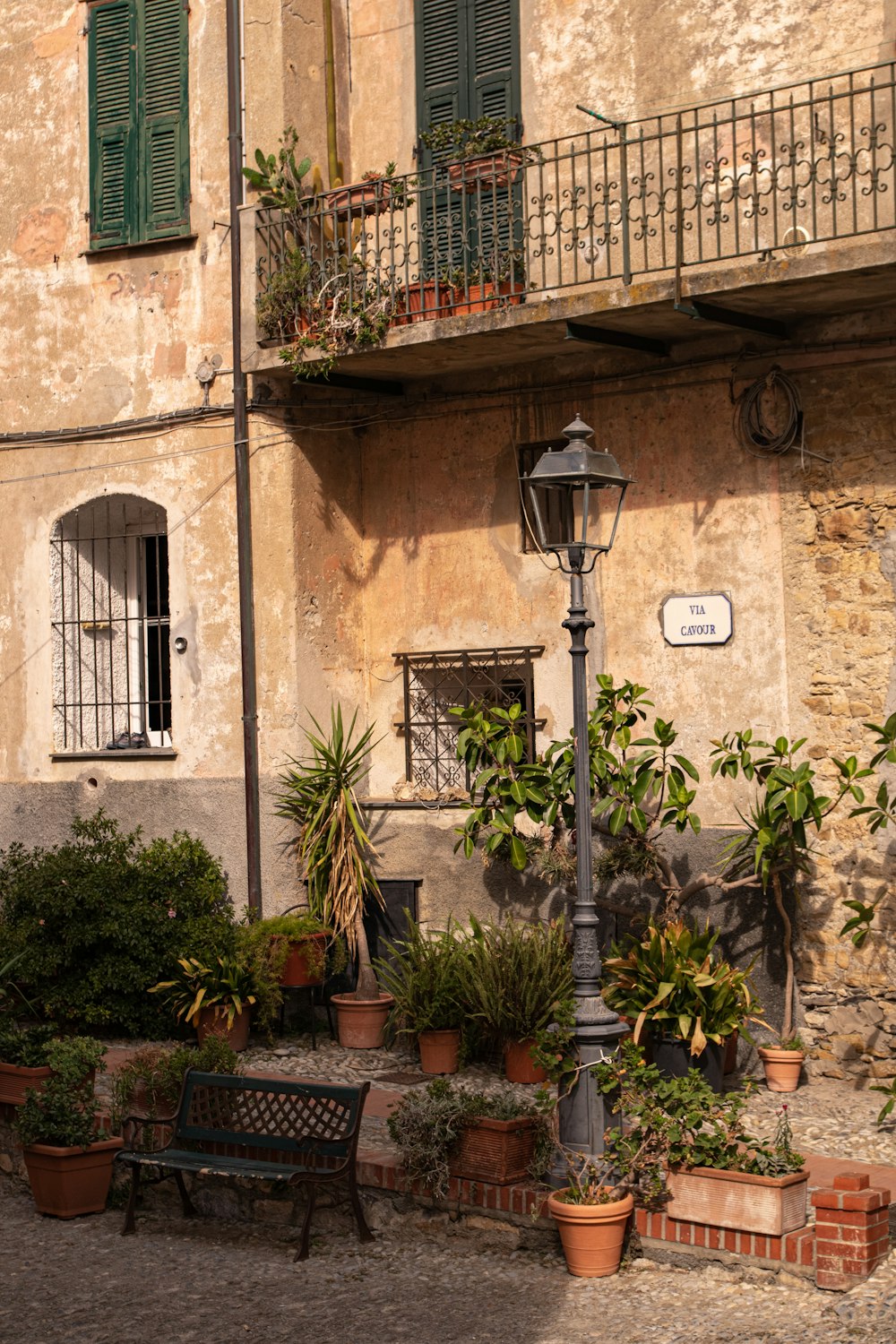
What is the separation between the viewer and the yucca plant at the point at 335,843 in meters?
11.5

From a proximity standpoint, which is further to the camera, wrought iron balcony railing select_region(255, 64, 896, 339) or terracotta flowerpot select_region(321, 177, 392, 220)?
terracotta flowerpot select_region(321, 177, 392, 220)

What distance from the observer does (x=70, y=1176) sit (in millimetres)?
8336

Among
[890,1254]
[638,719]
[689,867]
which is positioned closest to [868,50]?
[638,719]

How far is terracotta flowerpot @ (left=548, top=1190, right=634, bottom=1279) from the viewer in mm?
7102

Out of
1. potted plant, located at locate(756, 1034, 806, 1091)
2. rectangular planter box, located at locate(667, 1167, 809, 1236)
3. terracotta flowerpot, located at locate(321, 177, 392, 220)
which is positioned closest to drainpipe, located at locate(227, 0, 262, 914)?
terracotta flowerpot, located at locate(321, 177, 392, 220)

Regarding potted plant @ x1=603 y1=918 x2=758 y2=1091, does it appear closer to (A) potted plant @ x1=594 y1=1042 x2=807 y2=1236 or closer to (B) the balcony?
(A) potted plant @ x1=594 y1=1042 x2=807 y2=1236

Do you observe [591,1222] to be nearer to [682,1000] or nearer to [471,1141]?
[471,1141]

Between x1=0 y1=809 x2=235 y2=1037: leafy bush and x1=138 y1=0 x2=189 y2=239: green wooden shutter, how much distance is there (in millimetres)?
4811

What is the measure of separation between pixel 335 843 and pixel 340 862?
0.15m

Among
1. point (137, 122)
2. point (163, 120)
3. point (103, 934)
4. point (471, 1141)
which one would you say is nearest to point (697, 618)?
point (471, 1141)

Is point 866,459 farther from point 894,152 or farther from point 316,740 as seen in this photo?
point 316,740

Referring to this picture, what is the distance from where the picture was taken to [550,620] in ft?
37.9

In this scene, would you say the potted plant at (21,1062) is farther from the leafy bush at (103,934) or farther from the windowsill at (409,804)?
the windowsill at (409,804)

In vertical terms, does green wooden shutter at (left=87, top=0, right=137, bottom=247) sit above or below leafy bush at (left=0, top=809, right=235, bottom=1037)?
above
